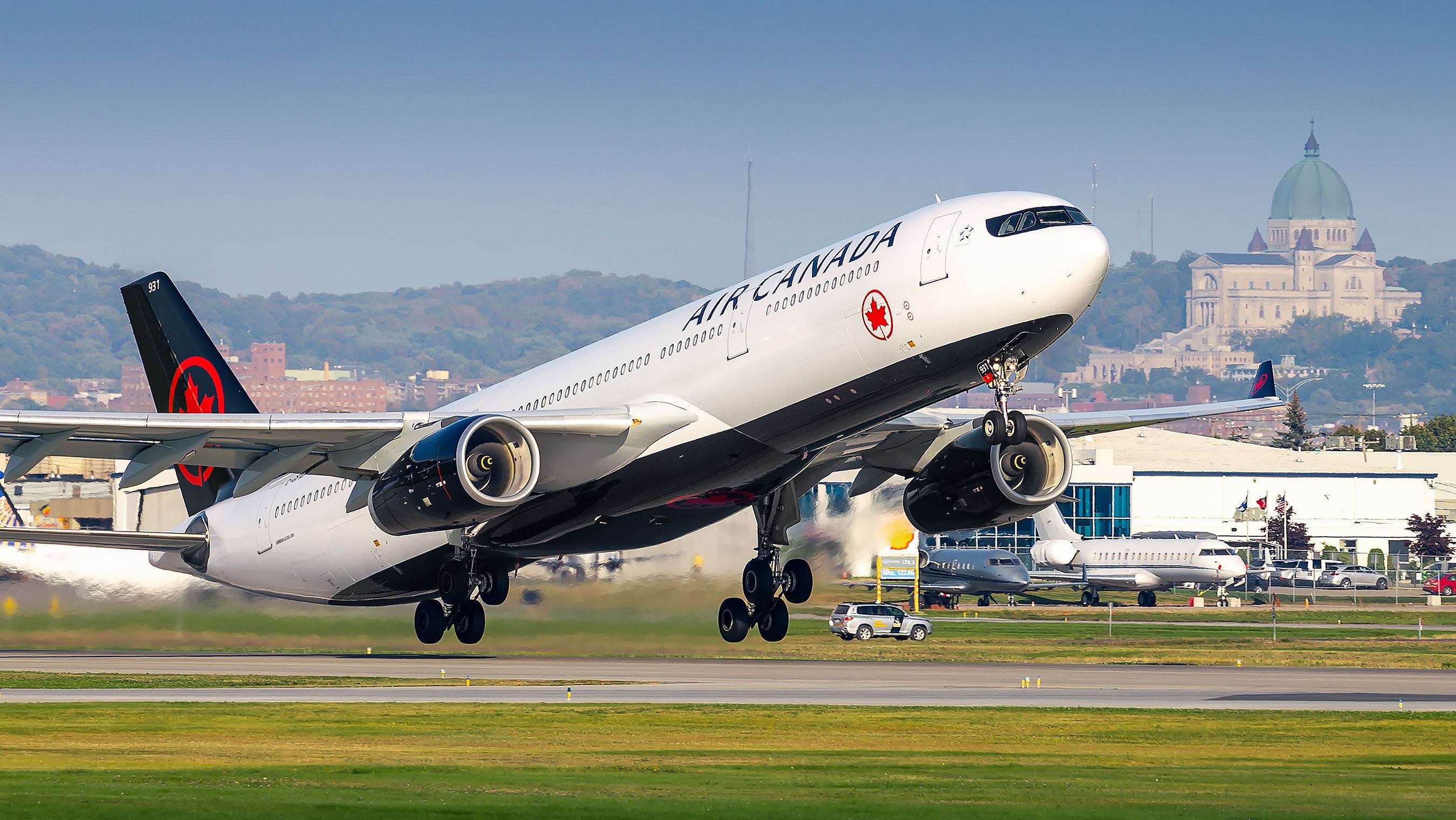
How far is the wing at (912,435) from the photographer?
42.2 meters

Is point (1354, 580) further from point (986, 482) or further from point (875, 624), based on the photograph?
point (986, 482)

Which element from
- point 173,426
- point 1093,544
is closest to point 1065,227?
point 173,426

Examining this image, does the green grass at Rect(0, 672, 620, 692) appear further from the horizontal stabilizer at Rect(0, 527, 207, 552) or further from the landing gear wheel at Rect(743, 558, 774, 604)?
the landing gear wheel at Rect(743, 558, 774, 604)

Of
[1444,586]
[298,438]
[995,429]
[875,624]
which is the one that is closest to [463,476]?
[298,438]

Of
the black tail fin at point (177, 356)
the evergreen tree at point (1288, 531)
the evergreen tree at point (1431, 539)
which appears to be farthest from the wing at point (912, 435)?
the evergreen tree at point (1288, 531)

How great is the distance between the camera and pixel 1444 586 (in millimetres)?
123750

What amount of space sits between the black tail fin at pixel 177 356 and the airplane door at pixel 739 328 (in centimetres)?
1965

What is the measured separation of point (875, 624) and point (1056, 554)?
129ft

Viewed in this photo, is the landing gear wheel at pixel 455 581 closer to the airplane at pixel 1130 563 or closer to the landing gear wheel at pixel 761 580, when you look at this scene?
the landing gear wheel at pixel 761 580

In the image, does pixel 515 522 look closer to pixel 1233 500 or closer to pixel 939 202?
pixel 939 202

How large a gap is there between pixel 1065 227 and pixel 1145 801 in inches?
410

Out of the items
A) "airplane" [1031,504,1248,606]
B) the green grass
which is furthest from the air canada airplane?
"airplane" [1031,504,1248,606]

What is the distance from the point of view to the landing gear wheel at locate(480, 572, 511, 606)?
44.1 metres

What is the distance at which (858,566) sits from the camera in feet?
180
